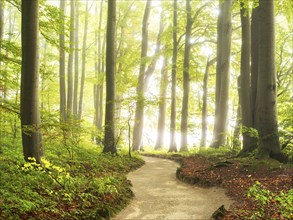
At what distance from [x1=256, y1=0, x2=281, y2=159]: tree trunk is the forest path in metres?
2.41

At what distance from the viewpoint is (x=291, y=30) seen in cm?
1909

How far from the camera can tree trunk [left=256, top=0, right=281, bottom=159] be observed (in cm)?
875

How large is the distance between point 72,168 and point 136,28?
19.7 m

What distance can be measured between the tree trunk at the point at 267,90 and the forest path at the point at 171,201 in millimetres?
2415

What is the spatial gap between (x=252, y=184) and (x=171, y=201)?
2026 millimetres

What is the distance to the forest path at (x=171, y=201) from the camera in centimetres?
598

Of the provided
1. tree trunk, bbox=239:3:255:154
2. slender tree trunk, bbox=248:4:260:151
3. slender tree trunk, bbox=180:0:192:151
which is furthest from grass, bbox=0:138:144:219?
slender tree trunk, bbox=180:0:192:151

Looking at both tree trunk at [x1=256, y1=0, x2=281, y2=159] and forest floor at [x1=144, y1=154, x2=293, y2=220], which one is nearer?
forest floor at [x1=144, y1=154, x2=293, y2=220]

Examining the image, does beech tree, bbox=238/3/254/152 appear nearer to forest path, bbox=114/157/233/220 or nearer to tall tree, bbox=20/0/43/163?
forest path, bbox=114/157/233/220

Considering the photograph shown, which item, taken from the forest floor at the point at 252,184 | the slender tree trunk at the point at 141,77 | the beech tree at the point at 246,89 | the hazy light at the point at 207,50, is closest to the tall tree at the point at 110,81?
the forest floor at the point at 252,184

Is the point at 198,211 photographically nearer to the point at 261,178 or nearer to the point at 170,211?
the point at 170,211

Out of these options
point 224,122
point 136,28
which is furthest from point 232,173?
point 136,28

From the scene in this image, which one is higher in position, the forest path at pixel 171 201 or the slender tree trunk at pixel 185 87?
the slender tree trunk at pixel 185 87

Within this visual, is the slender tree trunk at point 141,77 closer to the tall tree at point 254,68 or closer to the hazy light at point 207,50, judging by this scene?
the hazy light at point 207,50
